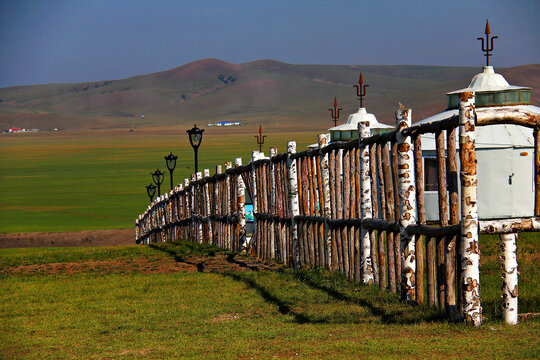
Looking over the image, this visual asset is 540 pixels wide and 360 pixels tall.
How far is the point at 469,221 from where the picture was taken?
688 cm

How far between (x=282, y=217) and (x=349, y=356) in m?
7.05

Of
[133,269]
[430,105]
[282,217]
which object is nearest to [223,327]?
[282,217]

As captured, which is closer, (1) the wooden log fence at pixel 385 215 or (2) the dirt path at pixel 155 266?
(1) the wooden log fence at pixel 385 215

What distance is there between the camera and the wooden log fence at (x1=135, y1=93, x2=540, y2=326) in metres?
6.98

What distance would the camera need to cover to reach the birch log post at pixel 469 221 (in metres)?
6.88

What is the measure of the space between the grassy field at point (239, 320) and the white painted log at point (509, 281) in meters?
0.14

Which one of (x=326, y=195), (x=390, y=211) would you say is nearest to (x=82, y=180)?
(x=326, y=195)

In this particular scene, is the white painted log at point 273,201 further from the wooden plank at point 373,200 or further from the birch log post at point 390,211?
the birch log post at point 390,211

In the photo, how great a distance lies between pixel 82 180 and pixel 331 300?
252ft

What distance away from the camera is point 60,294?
10.9m

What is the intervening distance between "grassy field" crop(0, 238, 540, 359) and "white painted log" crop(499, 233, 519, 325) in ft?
0.45

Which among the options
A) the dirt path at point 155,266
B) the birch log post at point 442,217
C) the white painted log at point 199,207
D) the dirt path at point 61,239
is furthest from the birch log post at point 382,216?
the dirt path at point 61,239

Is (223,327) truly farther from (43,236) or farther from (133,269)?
(43,236)

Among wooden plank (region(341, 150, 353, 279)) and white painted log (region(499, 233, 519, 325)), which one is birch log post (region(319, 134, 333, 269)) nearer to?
wooden plank (region(341, 150, 353, 279))
